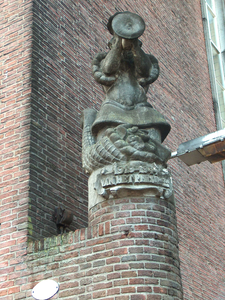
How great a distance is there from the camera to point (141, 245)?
5.79 m

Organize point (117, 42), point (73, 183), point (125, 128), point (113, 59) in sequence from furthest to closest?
point (73, 183) < point (113, 59) < point (117, 42) < point (125, 128)

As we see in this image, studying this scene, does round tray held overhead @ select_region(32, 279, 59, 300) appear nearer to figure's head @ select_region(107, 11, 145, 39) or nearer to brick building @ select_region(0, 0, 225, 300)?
brick building @ select_region(0, 0, 225, 300)

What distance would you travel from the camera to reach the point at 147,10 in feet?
44.3

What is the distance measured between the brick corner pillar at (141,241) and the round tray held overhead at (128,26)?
1854 millimetres

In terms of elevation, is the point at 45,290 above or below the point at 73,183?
below

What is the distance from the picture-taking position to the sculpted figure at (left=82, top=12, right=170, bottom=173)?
6191 mm

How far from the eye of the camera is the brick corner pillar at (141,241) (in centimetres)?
562

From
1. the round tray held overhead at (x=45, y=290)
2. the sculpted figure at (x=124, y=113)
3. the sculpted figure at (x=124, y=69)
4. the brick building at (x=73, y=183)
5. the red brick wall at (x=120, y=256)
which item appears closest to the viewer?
the round tray held overhead at (x=45, y=290)

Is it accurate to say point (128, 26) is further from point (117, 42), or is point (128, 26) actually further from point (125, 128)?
point (125, 128)

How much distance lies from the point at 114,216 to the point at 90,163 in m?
0.79

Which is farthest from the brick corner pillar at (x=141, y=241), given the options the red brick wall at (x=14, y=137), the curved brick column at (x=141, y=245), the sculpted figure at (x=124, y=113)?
the red brick wall at (x=14, y=137)

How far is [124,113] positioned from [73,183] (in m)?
1.85

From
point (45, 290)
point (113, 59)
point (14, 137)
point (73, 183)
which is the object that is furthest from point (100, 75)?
point (45, 290)

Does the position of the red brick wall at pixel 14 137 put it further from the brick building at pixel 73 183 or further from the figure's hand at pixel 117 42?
the figure's hand at pixel 117 42
